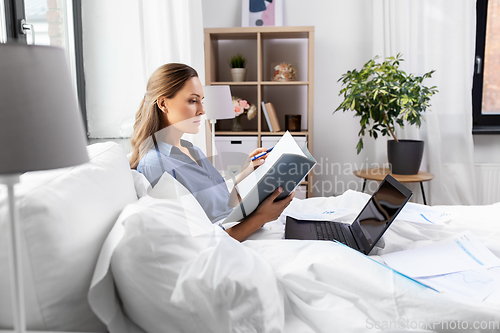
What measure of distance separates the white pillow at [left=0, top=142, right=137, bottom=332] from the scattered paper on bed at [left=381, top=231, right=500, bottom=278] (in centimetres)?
70

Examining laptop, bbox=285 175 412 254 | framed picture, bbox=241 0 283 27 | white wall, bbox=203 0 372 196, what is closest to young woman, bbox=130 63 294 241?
laptop, bbox=285 175 412 254

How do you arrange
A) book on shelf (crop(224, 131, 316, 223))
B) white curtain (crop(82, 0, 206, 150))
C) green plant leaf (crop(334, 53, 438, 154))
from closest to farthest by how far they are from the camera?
book on shelf (crop(224, 131, 316, 223)), white curtain (crop(82, 0, 206, 150)), green plant leaf (crop(334, 53, 438, 154))

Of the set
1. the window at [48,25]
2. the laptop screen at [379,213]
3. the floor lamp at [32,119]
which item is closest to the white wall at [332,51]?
the window at [48,25]

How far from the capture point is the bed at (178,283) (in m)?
0.63

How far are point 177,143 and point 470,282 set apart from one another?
0.94 m

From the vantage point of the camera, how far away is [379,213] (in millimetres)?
1204

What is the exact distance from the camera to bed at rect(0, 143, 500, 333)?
0.63 metres

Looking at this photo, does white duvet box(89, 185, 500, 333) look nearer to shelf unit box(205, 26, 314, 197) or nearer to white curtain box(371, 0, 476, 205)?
shelf unit box(205, 26, 314, 197)

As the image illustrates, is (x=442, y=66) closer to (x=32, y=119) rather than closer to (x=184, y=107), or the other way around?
(x=184, y=107)

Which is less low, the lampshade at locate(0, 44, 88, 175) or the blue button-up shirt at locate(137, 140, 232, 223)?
the lampshade at locate(0, 44, 88, 175)

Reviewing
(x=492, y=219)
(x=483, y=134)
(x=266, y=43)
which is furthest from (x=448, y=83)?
(x=492, y=219)

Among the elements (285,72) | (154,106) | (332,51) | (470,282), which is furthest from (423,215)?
(332,51)

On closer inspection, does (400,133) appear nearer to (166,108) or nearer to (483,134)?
(483,134)

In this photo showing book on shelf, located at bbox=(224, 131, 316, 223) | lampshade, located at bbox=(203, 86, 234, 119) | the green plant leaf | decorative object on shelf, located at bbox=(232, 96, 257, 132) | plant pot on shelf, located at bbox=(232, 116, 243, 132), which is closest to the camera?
book on shelf, located at bbox=(224, 131, 316, 223)
